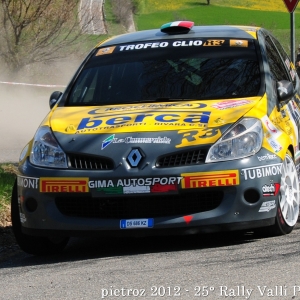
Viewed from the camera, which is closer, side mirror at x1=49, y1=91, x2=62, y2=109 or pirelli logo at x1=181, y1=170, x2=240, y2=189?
pirelli logo at x1=181, y1=170, x2=240, y2=189

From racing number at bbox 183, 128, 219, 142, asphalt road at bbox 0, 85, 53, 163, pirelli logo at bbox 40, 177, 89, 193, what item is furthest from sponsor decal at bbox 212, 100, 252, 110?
asphalt road at bbox 0, 85, 53, 163

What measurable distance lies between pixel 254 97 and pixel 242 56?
2.39ft

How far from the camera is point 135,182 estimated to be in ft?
21.3

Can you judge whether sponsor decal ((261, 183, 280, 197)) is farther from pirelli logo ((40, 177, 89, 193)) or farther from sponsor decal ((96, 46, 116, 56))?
sponsor decal ((96, 46, 116, 56))

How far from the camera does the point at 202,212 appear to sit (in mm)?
6555

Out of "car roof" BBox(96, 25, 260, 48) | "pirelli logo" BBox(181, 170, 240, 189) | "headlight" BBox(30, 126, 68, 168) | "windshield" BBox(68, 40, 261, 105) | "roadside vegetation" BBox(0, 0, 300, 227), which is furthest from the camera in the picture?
"roadside vegetation" BBox(0, 0, 300, 227)

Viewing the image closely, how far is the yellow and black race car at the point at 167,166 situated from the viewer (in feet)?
21.4

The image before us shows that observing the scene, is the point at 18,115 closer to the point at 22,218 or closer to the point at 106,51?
the point at 106,51

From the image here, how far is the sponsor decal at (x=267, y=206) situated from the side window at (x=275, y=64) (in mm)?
1528

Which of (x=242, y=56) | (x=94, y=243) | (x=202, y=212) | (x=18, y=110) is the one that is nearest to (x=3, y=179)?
(x=94, y=243)

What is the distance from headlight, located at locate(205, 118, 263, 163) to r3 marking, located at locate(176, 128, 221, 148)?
6 cm

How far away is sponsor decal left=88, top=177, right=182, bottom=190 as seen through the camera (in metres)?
6.44

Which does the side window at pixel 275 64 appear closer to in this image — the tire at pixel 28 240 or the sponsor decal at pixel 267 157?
the sponsor decal at pixel 267 157

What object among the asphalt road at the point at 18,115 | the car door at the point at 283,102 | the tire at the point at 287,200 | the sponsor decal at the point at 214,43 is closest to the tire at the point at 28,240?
the tire at the point at 287,200
